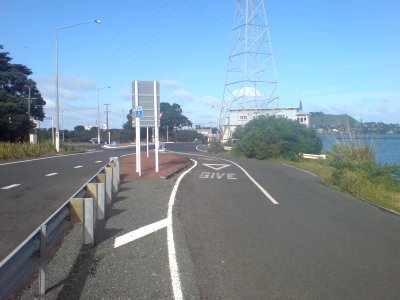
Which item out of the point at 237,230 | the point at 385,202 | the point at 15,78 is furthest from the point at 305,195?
the point at 15,78

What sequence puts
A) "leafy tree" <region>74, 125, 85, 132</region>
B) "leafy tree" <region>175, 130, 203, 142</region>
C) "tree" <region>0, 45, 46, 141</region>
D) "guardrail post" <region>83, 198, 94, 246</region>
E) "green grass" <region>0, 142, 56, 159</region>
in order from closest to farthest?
"guardrail post" <region>83, 198, 94, 246</region>
"green grass" <region>0, 142, 56, 159</region>
"tree" <region>0, 45, 46, 141</region>
"leafy tree" <region>175, 130, 203, 142</region>
"leafy tree" <region>74, 125, 85, 132</region>

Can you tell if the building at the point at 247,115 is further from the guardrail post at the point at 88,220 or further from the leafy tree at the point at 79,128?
the leafy tree at the point at 79,128

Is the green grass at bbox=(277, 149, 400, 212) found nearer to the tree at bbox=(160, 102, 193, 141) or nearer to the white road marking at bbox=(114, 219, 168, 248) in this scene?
the white road marking at bbox=(114, 219, 168, 248)

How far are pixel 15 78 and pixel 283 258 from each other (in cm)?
5508

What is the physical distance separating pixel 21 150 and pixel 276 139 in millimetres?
20509

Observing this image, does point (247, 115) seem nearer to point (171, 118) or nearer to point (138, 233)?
point (138, 233)

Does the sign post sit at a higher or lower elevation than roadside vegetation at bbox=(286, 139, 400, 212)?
higher

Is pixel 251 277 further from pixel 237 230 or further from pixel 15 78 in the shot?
pixel 15 78

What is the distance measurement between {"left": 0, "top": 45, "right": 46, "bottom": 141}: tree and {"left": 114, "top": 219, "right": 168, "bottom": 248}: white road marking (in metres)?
41.0

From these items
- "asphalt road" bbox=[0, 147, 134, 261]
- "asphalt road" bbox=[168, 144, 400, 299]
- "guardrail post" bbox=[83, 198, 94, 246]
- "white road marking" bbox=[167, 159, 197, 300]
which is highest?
"guardrail post" bbox=[83, 198, 94, 246]

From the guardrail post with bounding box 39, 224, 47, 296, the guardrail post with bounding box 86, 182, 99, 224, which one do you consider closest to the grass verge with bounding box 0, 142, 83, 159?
the guardrail post with bounding box 86, 182, 99, 224

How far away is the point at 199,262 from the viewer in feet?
22.2

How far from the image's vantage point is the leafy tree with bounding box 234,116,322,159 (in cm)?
4031

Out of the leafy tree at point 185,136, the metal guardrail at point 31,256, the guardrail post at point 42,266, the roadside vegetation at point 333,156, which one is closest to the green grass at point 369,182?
the roadside vegetation at point 333,156
